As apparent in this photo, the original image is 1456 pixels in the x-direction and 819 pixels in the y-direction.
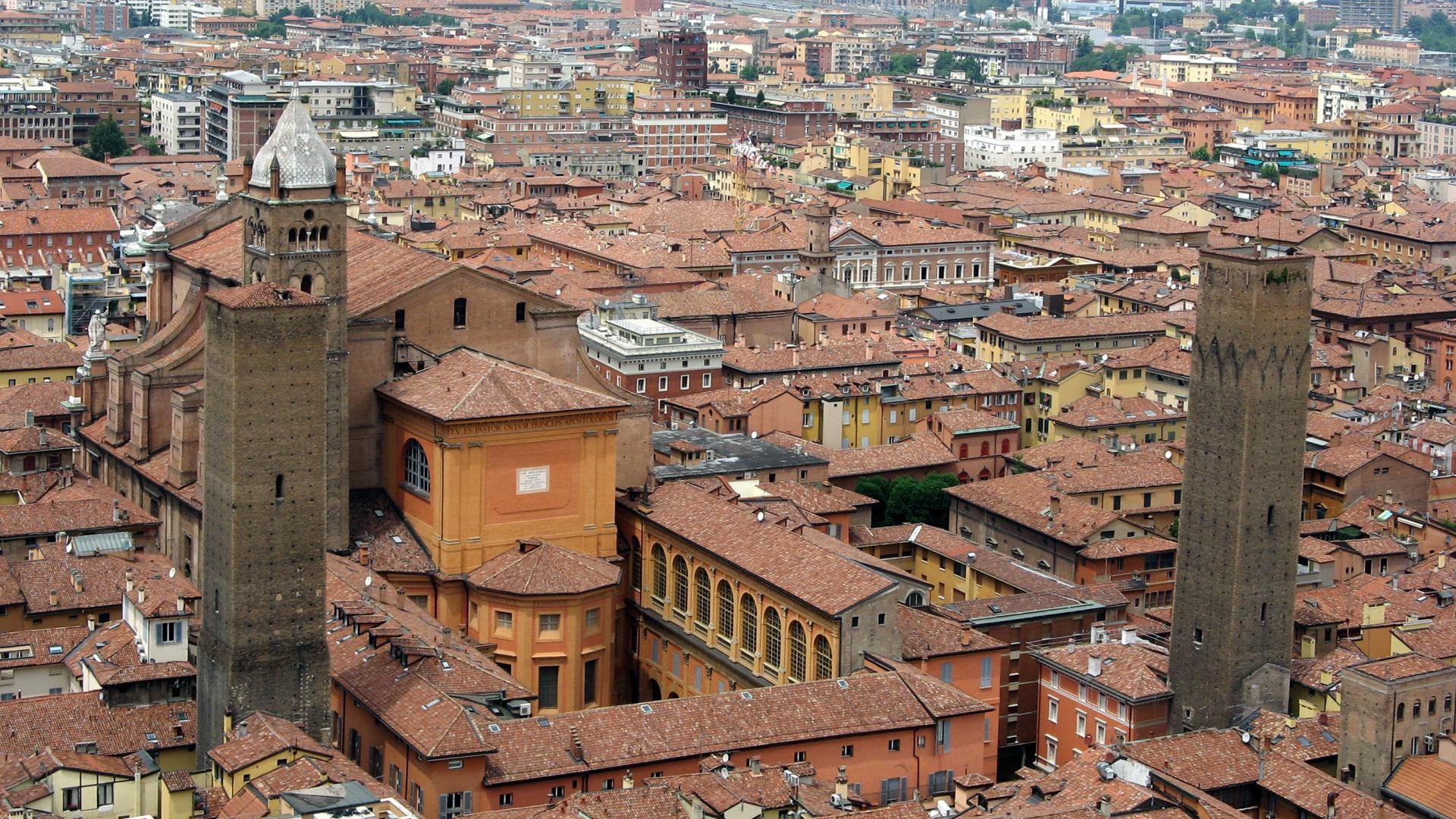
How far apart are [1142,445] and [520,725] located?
39.8 m

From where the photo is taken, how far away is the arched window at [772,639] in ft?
191

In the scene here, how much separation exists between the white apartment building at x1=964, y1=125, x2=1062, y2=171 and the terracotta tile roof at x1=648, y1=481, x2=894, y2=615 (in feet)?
384

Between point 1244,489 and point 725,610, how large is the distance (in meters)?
13.0

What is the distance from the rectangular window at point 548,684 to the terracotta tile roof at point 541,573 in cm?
204

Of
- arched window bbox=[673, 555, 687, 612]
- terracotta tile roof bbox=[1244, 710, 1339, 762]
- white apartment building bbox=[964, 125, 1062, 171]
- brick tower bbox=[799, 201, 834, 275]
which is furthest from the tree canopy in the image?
white apartment building bbox=[964, 125, 1062, 171]

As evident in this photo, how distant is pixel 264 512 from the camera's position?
51.0 meters

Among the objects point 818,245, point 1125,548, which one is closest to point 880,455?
point 1125,548

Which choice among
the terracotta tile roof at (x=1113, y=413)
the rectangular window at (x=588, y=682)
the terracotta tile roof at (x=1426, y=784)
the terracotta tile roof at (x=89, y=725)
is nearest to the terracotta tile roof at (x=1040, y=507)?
the terracotta tile roof at (x=1113, y=413)

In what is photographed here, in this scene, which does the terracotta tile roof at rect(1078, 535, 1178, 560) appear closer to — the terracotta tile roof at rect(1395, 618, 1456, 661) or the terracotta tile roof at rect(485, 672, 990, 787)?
the terracotta tile roof at rect(1395, 618, 1456, 661)

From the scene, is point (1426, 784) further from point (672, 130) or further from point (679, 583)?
point (672, 130)

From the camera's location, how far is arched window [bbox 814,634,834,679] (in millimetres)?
56031

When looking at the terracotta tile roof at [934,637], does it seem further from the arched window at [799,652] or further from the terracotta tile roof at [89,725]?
the terracotta tile roof at [89,725]

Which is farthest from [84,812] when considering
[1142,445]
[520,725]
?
[1142,445]

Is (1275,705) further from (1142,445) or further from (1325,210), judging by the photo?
(1325,210)
